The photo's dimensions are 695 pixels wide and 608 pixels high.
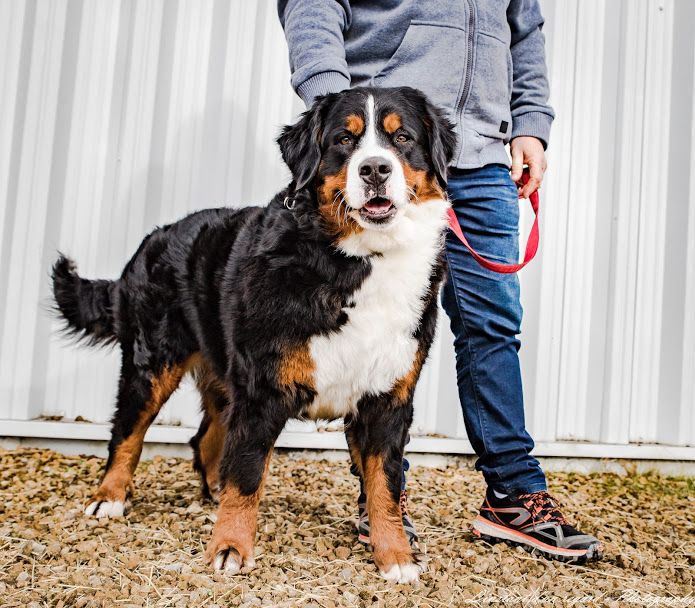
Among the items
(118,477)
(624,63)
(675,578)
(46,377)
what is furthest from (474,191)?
(46,377)

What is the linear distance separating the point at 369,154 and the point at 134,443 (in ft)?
5.44

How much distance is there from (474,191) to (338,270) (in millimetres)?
739

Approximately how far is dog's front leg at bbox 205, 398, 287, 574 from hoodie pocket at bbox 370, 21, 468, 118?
4.37ft

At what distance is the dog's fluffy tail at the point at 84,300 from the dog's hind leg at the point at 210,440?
21.3 inches

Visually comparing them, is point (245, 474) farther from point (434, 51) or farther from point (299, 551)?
point (434, 51)

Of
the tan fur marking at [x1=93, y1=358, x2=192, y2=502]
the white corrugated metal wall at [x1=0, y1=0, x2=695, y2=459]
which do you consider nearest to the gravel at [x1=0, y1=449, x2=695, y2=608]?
the tan fur marking at [x1=93, y1=358, x2=192, y2=502]

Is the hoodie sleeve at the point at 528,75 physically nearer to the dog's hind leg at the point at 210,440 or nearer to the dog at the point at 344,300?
the dog at the point at 344,300

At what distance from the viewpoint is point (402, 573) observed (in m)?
2.12

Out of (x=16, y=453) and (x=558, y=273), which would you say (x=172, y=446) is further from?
(x=558, y=273)

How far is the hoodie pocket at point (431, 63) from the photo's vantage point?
8.11 ft

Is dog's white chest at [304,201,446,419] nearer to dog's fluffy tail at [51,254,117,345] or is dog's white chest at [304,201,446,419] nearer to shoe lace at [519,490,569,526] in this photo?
shoe lace at [519,490,569,526]

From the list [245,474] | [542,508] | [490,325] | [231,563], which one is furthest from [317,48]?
[542,508]

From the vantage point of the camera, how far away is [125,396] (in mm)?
2879

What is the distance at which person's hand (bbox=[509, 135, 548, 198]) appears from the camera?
2693 millimetres
